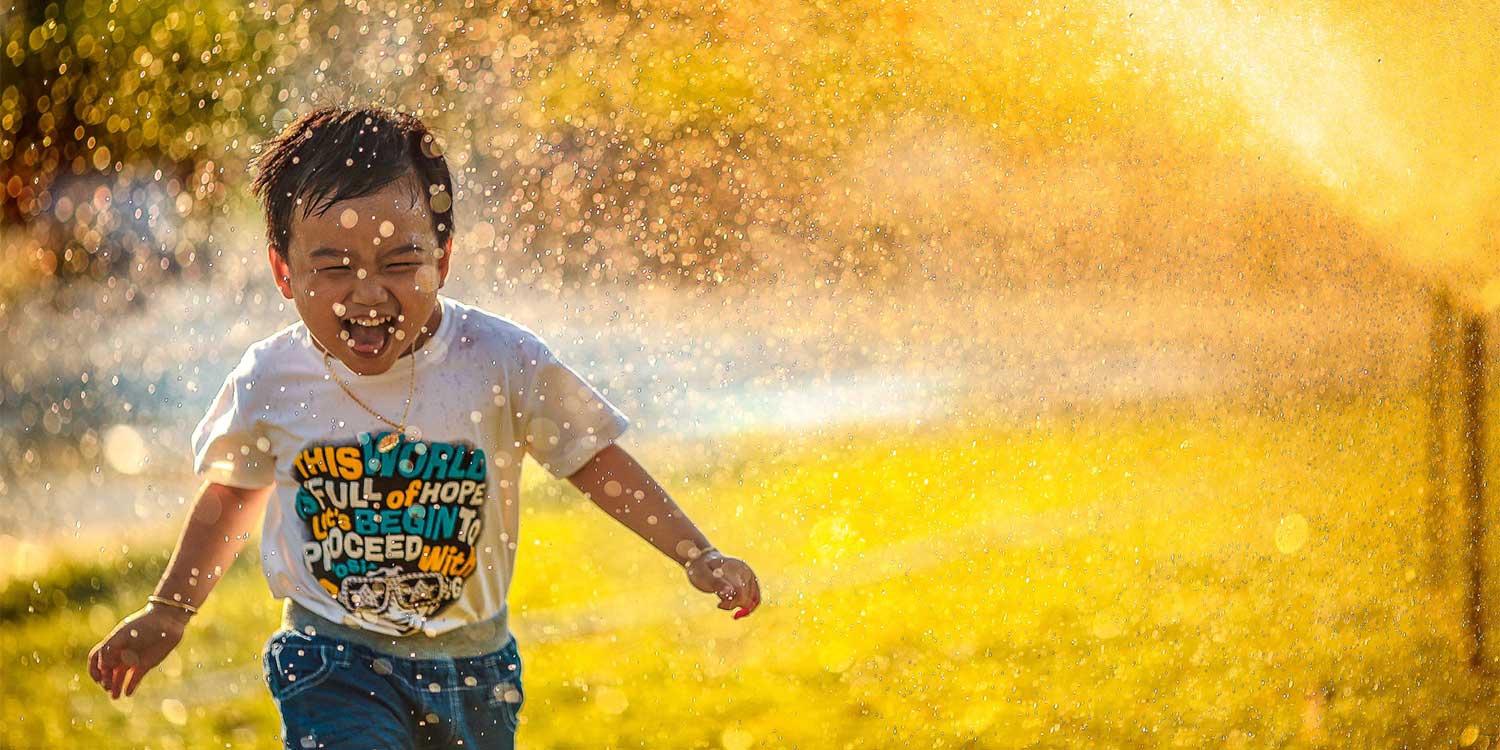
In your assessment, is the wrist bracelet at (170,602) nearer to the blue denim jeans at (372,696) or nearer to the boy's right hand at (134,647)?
the boy's right hand at (134,647)

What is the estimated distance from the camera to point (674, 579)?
4703 mm

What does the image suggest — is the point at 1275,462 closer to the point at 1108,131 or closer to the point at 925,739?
the point at 1108,131

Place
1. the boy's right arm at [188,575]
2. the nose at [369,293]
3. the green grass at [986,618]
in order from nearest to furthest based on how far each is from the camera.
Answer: the nose at [369,293] < the boy's right arm at [188,575] < the green grass at [986,618]

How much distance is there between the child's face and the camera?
6.40 ft

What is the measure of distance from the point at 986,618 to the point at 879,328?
4.18 ft

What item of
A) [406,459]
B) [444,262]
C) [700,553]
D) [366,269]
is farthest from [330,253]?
[700,553]

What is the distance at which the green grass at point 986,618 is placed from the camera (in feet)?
10.3

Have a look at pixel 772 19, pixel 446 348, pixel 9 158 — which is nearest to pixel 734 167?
pixel 772 19

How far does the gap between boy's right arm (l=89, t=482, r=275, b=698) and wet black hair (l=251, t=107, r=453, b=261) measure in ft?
1.13

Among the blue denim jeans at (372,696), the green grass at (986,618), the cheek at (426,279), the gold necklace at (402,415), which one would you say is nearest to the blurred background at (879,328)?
the green grass at (986,618)

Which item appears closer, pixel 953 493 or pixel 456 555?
pixel 456 555

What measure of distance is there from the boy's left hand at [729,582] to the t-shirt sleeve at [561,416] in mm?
217

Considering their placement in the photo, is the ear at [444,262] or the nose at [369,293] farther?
the ear at [444,262]

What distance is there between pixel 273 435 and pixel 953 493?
3631 mm
